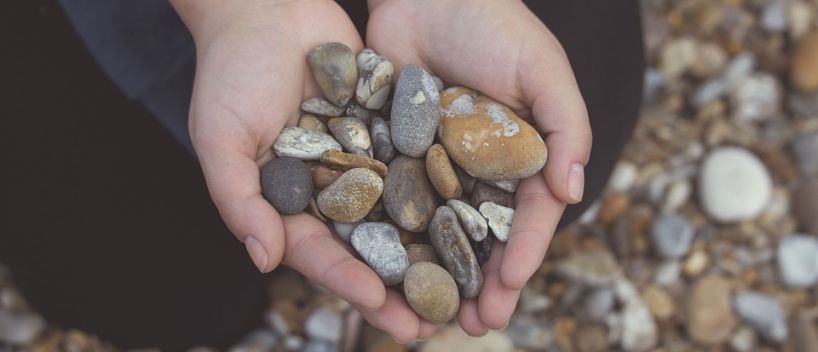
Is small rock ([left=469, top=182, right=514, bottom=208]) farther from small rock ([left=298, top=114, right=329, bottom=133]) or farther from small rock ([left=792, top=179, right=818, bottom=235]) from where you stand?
small rock ([left=792, top=179, right=818, bottom=235])

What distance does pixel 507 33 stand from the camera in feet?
3.81

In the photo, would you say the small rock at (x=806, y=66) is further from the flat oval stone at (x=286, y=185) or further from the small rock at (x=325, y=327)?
the flat oval stone at (x=286, y=185)

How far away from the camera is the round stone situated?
1.70 meters

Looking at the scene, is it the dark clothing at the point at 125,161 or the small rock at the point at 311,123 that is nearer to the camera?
the small rock at the point at 311,123

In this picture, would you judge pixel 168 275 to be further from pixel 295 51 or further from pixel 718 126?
pixel 718 126

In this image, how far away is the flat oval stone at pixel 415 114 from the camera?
112 cm

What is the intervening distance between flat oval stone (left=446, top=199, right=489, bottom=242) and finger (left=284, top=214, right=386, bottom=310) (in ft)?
0.51

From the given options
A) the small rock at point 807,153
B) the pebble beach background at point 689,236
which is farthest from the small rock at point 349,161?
the small rock at point 807,153

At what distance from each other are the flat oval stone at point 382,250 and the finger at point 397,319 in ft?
0.13

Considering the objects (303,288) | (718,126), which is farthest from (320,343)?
(718,126)

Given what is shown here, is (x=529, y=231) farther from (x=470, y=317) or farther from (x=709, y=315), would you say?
(x=709, y=315)

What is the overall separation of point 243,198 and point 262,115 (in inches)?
5.8

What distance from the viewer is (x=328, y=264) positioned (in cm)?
99

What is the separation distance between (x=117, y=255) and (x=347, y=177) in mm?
549
